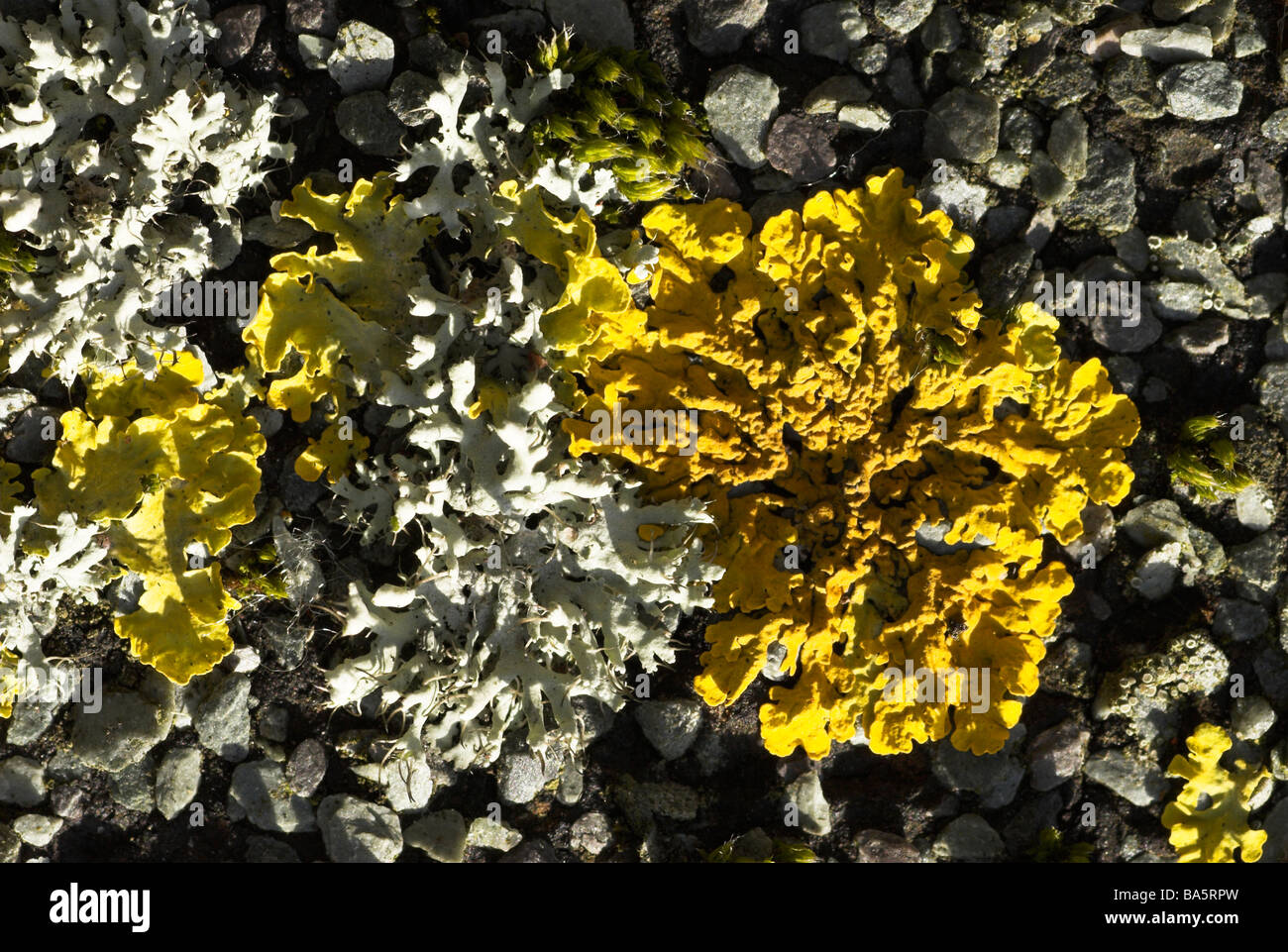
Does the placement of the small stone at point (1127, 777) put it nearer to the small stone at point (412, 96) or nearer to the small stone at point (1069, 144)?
the small stone at point (1069, 144)

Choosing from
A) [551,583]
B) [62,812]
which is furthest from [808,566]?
[62,812]

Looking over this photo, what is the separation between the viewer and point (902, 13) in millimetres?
3406

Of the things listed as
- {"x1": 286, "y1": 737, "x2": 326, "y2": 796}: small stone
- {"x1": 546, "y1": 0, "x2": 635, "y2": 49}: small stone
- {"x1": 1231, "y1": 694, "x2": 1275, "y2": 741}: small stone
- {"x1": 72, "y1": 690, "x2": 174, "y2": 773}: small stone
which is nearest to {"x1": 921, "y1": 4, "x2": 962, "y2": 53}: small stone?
{"x1": 546, "y1": 0, "x2": 635, "y2": 49}: small stone

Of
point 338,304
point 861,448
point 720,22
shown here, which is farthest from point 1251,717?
point 338,304

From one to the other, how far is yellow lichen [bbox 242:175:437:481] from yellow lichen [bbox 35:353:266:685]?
242 mm

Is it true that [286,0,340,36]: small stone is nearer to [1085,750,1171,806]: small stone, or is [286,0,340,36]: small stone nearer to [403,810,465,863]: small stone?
[403,810,465,863]: small stone

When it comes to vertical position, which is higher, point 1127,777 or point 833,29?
point 833,29

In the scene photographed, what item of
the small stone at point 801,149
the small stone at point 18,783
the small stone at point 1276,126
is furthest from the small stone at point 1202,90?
the small stone at point 18,783

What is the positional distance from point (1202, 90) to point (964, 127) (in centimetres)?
94

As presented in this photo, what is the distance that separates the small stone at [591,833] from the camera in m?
3.53

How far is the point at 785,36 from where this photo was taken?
3.43 metres

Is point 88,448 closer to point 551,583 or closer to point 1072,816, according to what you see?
point 551,583

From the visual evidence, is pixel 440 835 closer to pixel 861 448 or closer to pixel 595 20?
pixel 861 448
